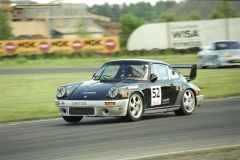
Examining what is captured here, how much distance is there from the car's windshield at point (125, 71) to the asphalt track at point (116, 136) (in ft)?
2.75

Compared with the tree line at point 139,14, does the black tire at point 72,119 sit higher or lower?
higher

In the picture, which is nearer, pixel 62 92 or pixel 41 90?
pixel 62 92

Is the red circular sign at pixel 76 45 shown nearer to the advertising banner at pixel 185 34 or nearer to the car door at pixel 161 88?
the advertising banner at pixel 185 34

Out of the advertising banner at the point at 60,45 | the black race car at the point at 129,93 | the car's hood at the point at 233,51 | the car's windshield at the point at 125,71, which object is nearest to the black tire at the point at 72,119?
the black race car at the point at 129,93

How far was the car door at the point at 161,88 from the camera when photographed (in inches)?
→ 427

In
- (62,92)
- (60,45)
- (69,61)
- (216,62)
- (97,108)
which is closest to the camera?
(97,108)

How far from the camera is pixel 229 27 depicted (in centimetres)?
4122

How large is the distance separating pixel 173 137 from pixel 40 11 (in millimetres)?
69718

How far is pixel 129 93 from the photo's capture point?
10133 millimetres

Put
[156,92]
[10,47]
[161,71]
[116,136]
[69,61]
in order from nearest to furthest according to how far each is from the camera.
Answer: [116,136]
[156,92]
[161,71]
[69,61]
[10,47]

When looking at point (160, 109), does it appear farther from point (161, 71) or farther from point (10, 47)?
point (10, 47)

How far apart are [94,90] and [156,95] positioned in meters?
1.36

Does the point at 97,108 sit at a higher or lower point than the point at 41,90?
higher

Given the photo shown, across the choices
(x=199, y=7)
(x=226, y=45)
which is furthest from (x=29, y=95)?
(x=199, y=7)
